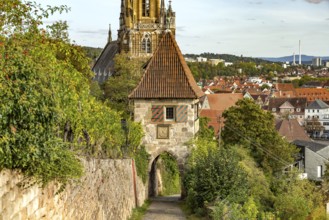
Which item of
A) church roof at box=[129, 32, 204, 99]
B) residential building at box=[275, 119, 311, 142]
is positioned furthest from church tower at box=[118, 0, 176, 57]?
church roof at box=[129, 32, 204, 99]

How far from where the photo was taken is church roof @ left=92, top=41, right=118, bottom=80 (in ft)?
252

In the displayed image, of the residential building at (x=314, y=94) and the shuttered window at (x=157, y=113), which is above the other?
the residential building at (x=314, y=94)

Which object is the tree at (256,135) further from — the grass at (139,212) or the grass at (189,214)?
the grass at (139,212)

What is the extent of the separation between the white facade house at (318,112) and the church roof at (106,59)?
234ft

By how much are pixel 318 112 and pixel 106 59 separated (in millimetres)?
76193

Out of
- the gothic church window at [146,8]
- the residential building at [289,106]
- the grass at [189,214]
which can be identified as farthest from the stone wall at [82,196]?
the residential building at [289,106]

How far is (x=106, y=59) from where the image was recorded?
81500 millimetres

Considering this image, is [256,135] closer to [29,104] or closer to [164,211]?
[164,211]

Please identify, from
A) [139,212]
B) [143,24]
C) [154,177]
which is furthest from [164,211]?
[143,24]

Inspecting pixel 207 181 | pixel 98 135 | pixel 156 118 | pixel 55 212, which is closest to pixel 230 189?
pixel 207 181

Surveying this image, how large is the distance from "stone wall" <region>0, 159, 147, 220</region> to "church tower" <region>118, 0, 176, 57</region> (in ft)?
163

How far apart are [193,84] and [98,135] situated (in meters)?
11.8

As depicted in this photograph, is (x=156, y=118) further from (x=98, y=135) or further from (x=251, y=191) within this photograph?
(x=98, y=135)

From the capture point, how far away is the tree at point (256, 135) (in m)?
39.6
